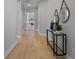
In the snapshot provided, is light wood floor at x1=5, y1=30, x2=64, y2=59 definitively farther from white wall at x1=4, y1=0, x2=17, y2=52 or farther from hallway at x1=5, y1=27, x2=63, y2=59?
white wall at x1=4, y1=0, x2=17, y2=52

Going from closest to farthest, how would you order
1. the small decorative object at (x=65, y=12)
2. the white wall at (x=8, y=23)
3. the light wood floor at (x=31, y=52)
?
the small decorative object at (x=65, y=12)
the white wall at (x=8, y=23)
the light wood floor at (x=31, y=52)

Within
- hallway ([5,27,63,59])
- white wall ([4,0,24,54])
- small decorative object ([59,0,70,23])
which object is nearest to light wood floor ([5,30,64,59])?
hallway ([5,27,63,59])

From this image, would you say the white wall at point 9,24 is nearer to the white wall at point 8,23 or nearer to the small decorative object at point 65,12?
the white wall at point 8,23

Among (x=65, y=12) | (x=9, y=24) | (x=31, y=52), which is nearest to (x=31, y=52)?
(x=31, y=52)

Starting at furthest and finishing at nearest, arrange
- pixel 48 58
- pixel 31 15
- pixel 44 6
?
pixel 31 15 < pixel 44 6 < pixel 48 58

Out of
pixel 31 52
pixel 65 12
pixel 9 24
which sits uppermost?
pixel 65 12

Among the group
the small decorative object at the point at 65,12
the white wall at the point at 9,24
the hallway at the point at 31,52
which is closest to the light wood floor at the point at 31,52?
the hallway at the point at 31,52

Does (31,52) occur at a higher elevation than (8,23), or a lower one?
lower

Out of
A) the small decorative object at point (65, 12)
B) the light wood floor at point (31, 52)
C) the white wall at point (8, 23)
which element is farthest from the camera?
the light wood floor at point (31, 52)

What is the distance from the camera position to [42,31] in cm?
974

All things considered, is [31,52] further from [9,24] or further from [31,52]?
[9,24]
